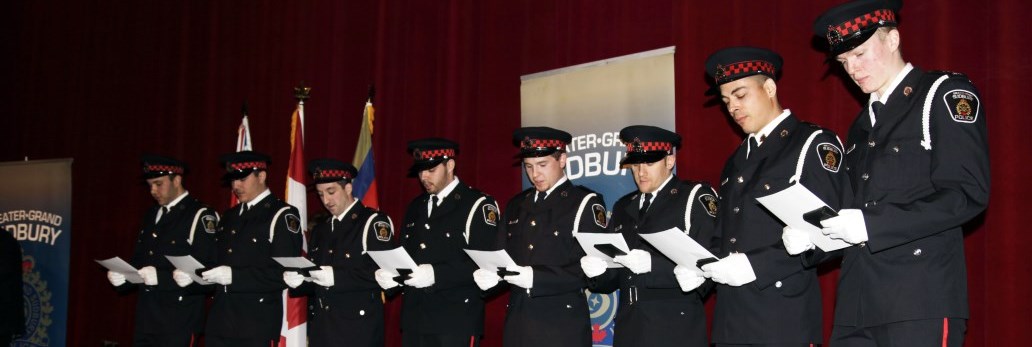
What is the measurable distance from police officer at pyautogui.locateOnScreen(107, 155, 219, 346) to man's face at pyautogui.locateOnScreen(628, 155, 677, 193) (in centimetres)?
315

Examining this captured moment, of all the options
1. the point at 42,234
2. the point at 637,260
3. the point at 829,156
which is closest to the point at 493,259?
the point at 637,260

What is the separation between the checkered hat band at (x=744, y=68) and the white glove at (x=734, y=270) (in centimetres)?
75

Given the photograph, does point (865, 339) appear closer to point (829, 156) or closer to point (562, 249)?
point (829, 156)

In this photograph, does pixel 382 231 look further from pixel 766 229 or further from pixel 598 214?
pixel 766 229

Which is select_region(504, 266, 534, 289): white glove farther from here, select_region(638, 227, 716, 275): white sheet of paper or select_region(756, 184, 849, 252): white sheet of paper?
select_region(756, 184, 849, 252): white sheet of paper

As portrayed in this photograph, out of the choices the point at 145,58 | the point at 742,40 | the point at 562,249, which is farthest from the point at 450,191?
the point at 145,58

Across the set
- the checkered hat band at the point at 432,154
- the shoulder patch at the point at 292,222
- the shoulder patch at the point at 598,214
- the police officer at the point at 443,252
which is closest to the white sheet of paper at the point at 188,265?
the shoulder patch at the point at 292,222

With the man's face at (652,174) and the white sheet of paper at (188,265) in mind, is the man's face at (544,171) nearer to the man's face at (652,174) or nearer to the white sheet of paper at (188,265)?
the man's face at (652,174)

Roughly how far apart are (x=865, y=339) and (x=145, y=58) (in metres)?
7.54

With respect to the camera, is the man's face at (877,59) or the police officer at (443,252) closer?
the man's face at (877,59)

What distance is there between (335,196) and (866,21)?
351 centimetres

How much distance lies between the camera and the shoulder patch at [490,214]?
5.14 metres

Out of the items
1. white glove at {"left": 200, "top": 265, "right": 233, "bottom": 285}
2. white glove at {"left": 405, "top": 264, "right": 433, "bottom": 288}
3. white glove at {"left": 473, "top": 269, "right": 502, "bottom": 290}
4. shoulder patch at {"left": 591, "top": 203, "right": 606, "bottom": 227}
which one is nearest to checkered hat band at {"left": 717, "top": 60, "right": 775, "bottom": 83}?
shoulder patch at {"left": 591, "top": 203, "right": 606, "bottom": 227}

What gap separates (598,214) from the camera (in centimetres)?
460
